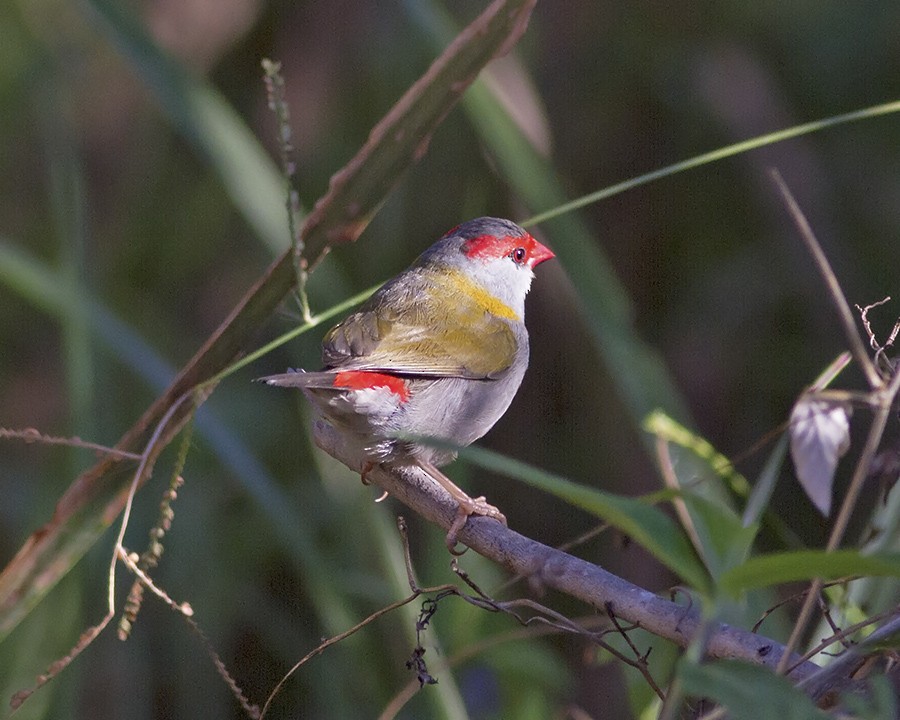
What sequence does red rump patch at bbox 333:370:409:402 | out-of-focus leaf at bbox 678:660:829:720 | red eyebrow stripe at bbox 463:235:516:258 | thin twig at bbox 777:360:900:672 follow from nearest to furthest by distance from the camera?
out-of-focus leaf at bbox 678:660:829:720
thin twig at bbox 777:360:900:672
red rump patch at bbox 333:370:409:402
red eyebrow stripe at bbox 463:235:516:258

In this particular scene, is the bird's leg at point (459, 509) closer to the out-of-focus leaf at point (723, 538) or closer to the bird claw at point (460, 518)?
the bird claw at point (460, 518)

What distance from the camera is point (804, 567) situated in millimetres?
1021

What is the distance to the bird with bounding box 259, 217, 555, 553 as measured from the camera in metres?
2.35

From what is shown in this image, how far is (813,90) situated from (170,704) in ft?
10.9

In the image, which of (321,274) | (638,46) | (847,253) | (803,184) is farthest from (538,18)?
(321,274)

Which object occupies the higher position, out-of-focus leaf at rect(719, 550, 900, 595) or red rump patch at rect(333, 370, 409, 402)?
red rump patch at rect(333, 370, 409, 402)

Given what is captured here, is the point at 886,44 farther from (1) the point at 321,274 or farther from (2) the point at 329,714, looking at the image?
(2) the point at 329,714

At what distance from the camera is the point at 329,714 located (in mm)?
3355

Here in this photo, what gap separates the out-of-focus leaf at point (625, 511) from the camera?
993mm

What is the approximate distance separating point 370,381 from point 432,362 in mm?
197

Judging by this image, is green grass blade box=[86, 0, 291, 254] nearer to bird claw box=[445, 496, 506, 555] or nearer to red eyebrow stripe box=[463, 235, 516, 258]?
red eyebrow stripe box=[463, 235, 516, 258]

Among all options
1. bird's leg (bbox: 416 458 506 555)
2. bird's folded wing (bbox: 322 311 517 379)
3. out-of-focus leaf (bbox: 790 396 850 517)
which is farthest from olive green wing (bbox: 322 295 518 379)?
out-of-focus leaf (bbox: 790 396 850 517)

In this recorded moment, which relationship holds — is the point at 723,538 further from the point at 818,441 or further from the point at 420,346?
the point at 420,346

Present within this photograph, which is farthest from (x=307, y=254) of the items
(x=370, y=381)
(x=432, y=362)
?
(x=432, y=362)
